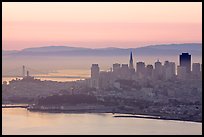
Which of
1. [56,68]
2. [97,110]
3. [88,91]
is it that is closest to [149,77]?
[88,91]

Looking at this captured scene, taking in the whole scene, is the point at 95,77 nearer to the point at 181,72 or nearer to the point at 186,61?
the point at 181,72

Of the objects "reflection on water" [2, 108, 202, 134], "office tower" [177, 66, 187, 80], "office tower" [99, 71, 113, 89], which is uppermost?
"office tower" [177, 66, 187, 80]

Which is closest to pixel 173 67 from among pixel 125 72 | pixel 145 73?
pixel 145 73

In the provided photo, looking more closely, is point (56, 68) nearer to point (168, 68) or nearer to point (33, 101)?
point (168, 68)

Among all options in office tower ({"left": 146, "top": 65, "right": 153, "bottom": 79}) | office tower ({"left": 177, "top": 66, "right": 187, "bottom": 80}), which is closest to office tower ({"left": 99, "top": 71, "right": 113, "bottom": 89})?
office tower ({"left": 146, "top": 65, "right": 153, "bottom": 79})

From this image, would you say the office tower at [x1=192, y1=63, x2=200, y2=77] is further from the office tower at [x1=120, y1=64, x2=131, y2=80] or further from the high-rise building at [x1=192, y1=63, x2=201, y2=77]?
the office tower at [x1=120, y1=64, x2=131, y2=80]

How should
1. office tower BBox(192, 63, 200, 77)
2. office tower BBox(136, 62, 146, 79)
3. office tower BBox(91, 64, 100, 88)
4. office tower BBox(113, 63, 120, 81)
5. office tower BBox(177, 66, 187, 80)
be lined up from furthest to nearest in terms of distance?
1. office tower BBox(113, 63, 120, 81)
2. office tower BBox(136, 62, 146, 79)
3. office tower BBox(91, 64, 100, 88)
4. office tower BBox(177, 66, 187, 80)
5. office tower BBox(192, 63, 200, 77)

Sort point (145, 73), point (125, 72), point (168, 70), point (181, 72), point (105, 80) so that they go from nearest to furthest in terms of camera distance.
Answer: point (181, 72)
point (105, 80)
point (168, 70)
point (145, 73)
point (125, 72)

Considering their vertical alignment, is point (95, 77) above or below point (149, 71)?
below

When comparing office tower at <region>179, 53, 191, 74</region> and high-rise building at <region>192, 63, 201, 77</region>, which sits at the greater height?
office tower at <region>179, 53, 191, 74</region>
